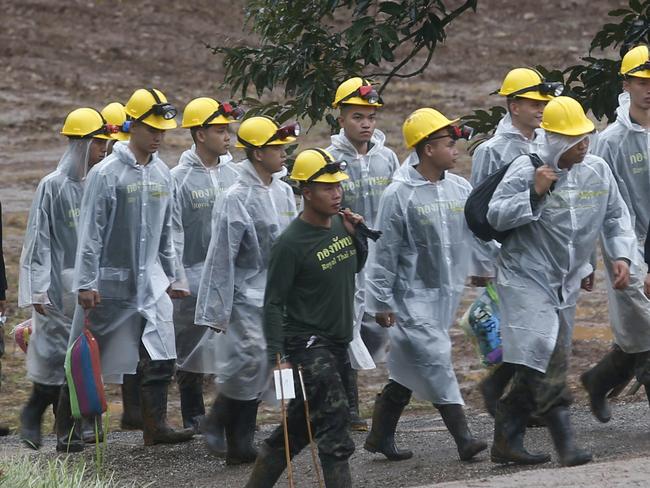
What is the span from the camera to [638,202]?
931 centimetres

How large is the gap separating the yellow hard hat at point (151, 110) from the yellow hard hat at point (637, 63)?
104 inches

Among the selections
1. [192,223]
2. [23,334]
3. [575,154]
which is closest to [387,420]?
[575,154]

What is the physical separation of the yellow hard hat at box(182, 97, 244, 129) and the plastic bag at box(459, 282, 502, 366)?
191 cm

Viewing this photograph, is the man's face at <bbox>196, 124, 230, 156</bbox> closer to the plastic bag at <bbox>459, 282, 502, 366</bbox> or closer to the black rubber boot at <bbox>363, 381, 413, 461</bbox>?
the plastic bag at <bbox>459, 282, 502, 366</bbox>

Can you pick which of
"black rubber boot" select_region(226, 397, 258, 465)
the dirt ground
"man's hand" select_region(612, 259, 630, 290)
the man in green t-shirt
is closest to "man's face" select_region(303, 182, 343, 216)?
the man in green t-shirt

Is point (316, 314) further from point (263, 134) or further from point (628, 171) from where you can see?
point (628, 171)

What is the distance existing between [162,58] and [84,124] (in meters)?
18.1

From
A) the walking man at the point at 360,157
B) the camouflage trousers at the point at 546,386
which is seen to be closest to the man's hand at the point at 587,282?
the camouflage trousers at the point at 546,386

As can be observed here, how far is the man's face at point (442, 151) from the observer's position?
28.8ft

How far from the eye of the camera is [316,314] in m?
7.66

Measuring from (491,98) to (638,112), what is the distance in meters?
16.9

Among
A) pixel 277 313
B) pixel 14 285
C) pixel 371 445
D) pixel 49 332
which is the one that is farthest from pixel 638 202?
pixel 14 285

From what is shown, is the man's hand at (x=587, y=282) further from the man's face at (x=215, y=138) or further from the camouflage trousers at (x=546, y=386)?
the man's face at (x=215, y=138)

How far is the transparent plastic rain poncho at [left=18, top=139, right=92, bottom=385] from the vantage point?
10016mm
